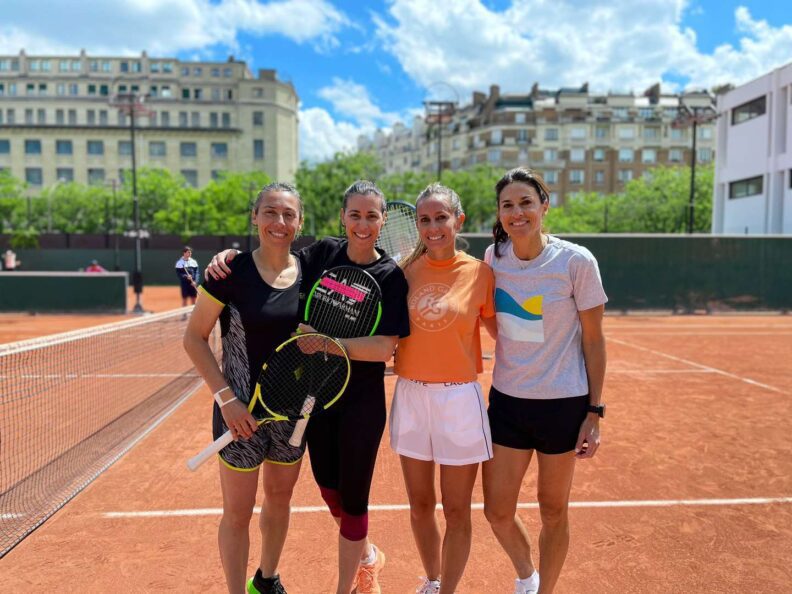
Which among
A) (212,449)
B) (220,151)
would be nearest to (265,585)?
(212,449)

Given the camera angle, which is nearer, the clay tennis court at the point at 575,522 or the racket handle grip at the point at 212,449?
the racket handle grip at the point at 212,449

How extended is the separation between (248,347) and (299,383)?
Result: 30cm

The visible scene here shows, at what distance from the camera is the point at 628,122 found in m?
79.0

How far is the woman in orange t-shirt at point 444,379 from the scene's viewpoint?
9.43ft

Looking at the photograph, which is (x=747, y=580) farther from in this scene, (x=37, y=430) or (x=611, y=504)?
(x=37, y=430)

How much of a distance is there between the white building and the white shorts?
3074cm

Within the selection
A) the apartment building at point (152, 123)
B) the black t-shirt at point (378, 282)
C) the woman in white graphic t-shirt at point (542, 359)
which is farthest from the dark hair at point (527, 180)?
the apartment building at point (152, 123)

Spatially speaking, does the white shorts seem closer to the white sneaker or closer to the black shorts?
the black shorts

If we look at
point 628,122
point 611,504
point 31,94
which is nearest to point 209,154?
point 31,94

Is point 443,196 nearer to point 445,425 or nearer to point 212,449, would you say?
point 445,425

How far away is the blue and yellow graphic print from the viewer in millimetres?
2898

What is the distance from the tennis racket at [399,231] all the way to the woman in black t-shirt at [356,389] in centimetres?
165

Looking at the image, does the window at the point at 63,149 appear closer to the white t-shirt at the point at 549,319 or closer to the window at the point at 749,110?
the window at the point at 749,110

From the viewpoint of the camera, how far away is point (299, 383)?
2787 millimetres
